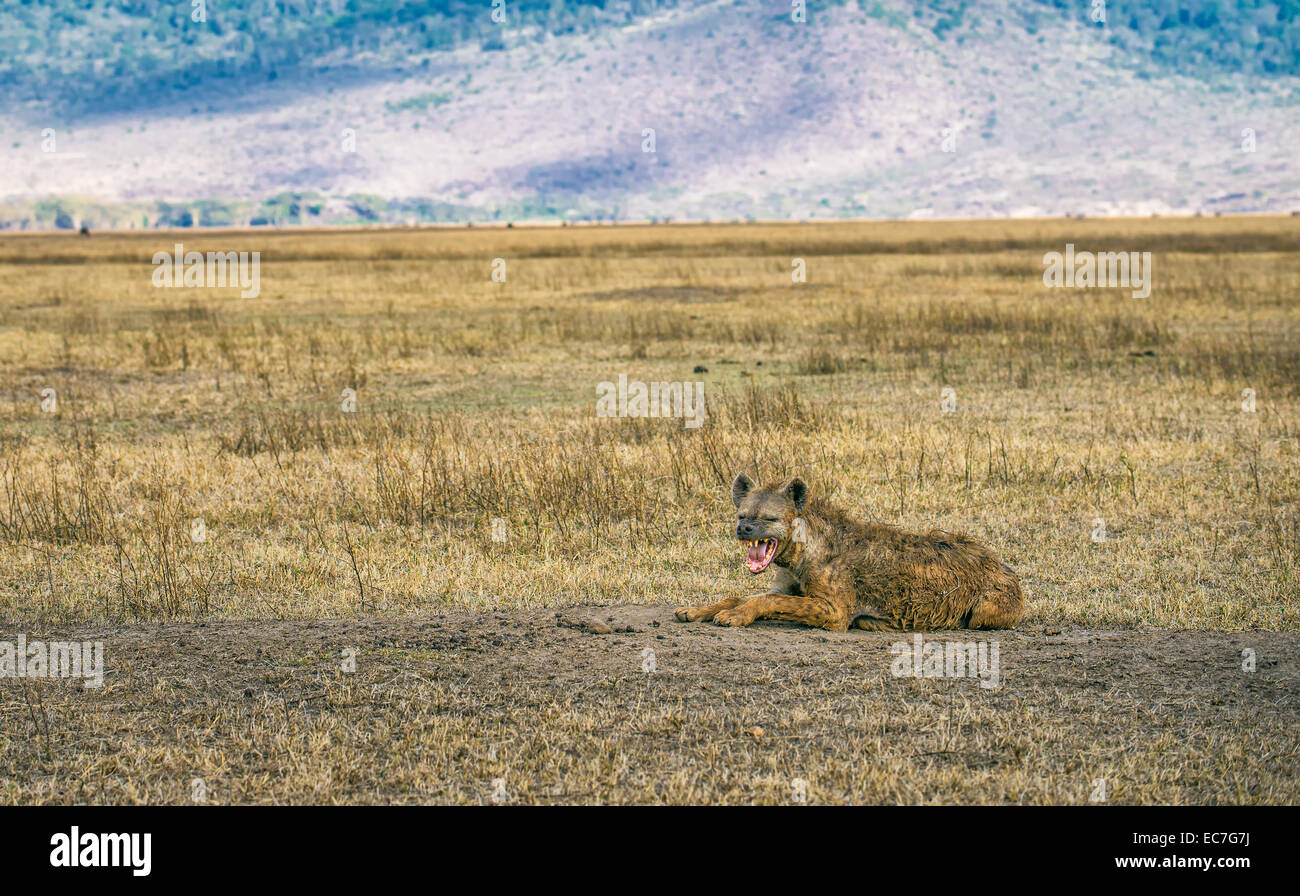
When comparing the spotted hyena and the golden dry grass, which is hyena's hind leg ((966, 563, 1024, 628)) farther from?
the golden dry grass

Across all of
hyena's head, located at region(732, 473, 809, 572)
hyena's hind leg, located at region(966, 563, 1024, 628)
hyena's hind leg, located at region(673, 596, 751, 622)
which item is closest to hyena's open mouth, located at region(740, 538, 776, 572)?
hyena's head, located at region(732, 473, 809, 572)

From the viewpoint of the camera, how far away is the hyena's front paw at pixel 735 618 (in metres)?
8.37

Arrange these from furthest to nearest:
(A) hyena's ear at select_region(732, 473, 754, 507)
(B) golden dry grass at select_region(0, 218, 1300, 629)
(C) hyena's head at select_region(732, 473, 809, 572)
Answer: (B) golden dry grass at select_region(0, 218, 1300, 629)
(A) hyena's ear at select_region(732, 473, 754, 507)
(C) hyena's head at select_region(732, 473, 809, 572)

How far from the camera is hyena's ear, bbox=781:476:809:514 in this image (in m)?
8.03

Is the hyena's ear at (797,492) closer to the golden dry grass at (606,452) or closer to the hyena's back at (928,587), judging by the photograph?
the hyena's back at (928,587)

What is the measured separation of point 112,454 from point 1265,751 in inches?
511

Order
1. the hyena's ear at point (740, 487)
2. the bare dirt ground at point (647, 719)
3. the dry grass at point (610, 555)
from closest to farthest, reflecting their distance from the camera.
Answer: the bare dirt ground at point (647, 719), the dry grass at point (610, 555), the hyena's ear at point (740, 487)

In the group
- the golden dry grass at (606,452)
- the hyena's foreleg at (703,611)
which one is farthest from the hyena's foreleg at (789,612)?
the golden dry grass at (606,452)

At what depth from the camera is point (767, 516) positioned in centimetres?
809

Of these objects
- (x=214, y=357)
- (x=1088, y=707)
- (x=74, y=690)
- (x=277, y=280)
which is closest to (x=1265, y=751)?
(x=1088, y=707)

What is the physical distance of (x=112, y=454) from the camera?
50.7ft

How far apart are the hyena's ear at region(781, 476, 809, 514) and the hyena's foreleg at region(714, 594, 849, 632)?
0.61 metres

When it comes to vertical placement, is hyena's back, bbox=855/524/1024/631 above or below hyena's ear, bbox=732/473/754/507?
below
